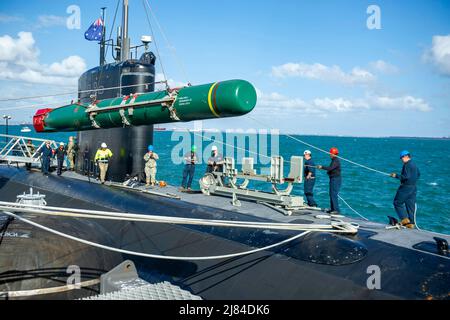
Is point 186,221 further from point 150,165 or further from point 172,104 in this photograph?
point 150,165

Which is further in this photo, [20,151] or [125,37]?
[20,151]

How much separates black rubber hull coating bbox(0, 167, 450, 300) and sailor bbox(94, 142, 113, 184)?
436 cm

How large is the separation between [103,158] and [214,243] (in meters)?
7.16

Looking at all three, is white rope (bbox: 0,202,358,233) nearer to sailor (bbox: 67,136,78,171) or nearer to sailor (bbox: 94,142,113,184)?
sailor (bbox: 94,142,113,184)

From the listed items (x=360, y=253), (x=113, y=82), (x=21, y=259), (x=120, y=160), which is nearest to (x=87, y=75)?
(x=113, y=82)

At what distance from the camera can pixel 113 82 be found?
1350cm

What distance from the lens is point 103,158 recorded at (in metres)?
13.9

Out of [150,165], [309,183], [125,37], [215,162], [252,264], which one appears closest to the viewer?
[252,264]

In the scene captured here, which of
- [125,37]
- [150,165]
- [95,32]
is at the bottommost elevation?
[150,165]

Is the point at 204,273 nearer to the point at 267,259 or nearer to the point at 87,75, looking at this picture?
the point at 267,259

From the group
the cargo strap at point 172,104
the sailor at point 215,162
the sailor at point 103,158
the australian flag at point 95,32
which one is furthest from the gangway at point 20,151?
the cargo strap at point 172,104

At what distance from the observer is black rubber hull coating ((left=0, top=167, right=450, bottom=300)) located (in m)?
5.75

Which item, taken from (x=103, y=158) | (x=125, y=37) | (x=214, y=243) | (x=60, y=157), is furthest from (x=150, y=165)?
(x=214, y=243)

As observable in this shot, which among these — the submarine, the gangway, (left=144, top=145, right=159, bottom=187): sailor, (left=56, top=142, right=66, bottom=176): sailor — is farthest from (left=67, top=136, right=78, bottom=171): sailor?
the submarine
